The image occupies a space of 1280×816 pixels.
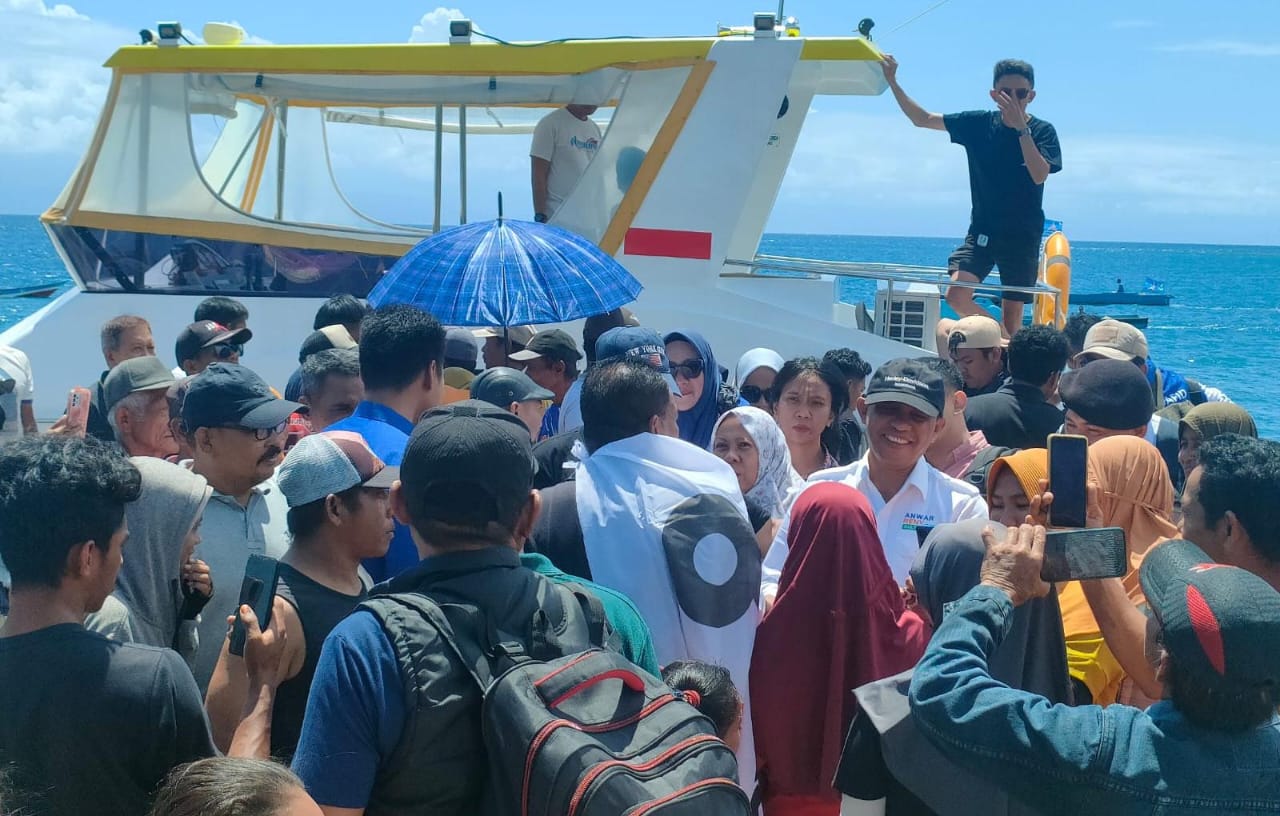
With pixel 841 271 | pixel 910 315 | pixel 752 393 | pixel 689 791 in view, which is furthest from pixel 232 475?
pixel 910 315

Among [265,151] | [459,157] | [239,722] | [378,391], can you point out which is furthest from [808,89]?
[239,722]

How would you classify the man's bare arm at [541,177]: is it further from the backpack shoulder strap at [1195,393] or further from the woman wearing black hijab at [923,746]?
the woman wearing black hijab at [923,746]

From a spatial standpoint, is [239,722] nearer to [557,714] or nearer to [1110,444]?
[557,714]

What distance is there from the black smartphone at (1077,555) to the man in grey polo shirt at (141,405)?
295cm

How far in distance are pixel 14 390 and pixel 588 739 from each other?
3.65 m

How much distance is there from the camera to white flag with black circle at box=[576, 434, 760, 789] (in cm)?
293

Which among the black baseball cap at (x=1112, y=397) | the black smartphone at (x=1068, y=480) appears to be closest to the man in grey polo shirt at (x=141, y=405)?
the black smartphone at (x=1068, y=480)

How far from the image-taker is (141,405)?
13.1 feet

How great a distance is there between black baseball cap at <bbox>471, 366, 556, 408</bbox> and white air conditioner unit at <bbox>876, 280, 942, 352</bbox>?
4.13 metres

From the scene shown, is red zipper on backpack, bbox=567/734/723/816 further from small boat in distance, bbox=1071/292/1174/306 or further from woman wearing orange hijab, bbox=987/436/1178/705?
small boat in distance, bbox=1071/292/1174/306

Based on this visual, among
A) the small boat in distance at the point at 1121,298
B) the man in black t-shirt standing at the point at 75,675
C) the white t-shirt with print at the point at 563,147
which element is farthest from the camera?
the small boat in distance at the point at 1121,298

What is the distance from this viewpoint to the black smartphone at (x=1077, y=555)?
2.19 metres

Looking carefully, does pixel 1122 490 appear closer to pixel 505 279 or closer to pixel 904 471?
pixel 904 471

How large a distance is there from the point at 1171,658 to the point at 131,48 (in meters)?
7.13
